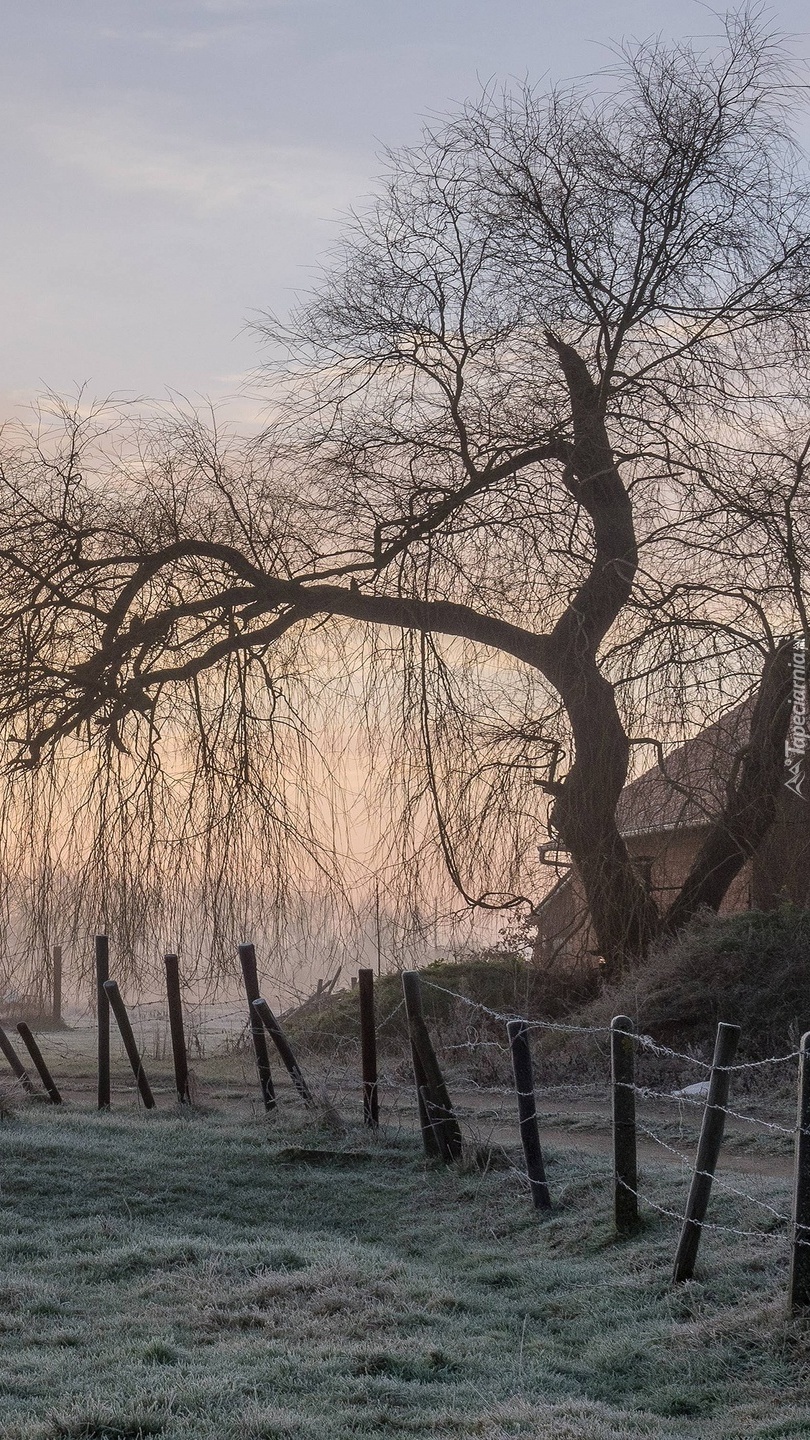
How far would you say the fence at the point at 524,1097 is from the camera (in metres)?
6.02

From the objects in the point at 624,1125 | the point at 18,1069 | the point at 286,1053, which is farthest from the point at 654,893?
the point at 624,1125

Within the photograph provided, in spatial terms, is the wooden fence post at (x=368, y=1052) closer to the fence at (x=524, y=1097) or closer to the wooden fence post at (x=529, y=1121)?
the fence at (x=524, y=1097)

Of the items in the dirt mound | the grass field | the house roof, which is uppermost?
the house roof

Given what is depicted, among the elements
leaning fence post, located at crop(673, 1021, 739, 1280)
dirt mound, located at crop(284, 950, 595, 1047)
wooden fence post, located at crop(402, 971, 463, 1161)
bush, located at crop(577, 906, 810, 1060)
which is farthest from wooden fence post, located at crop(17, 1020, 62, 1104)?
leaning fence post, located at crop(673, 1021, 739, 1280)

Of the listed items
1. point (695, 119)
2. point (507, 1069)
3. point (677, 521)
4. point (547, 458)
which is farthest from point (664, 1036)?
point (695, 119)

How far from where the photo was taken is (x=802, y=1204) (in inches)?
205

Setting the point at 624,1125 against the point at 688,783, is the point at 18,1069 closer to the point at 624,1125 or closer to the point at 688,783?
the point at 688,783

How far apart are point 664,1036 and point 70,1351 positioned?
8739 millimetres

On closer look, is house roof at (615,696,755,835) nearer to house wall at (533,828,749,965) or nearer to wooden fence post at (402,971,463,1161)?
house wall at (533,828,749,965)

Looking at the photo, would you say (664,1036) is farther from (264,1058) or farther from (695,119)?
(695,119)

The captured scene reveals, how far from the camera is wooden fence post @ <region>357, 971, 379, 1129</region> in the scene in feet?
35.2

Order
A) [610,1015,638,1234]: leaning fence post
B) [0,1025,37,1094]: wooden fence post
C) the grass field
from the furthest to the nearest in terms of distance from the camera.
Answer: [0,1025,37,1094]: wooden fence post
[610,1015,638,1234]: leaning fence post
the grass field

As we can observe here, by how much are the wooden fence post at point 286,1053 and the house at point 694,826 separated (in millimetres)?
2474

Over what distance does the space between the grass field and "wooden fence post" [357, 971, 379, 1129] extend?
4.44 feet
